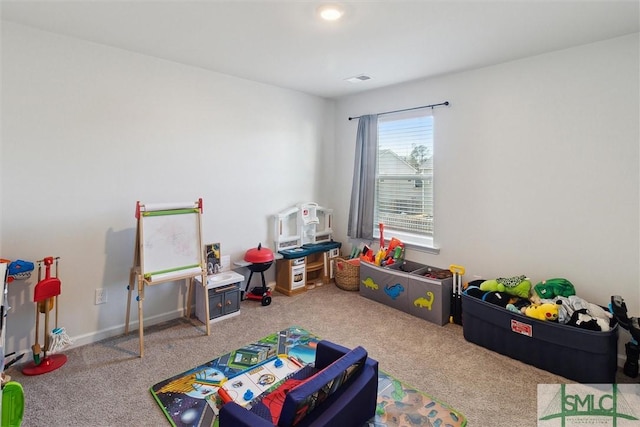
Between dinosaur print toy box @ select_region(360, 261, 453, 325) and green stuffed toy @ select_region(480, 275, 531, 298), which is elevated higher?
green stuffed toy @ select_region(480, 275, 531, 298)

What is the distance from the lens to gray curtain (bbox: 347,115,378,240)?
4.07 meters

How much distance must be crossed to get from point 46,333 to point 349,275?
2874 mm

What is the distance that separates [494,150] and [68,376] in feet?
12.8

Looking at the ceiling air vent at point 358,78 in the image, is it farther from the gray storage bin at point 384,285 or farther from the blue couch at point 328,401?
the blue couch at point 328,401

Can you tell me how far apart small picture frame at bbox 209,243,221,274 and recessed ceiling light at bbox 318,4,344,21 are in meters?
2.35

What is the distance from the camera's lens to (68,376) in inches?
90.4

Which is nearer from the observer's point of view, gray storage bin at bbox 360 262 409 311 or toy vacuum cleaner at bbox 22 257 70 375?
toy vacuum cleaner at bbox 22 257 70 375

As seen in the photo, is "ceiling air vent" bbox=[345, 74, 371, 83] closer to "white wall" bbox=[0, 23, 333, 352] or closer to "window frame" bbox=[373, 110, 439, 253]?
"window frame" bbox=[373, 110, 439, 253]

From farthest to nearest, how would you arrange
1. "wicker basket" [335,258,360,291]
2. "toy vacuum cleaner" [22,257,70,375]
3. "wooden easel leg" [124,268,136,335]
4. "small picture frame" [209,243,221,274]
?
"wicker basket" [335,258,360,291] < "small picture frame" [209,243,221,274] < "wooden easel leg" [124,268,136,335] < "toy vacuum cleaner" [22,257,70,375]

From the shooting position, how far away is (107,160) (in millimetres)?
2756

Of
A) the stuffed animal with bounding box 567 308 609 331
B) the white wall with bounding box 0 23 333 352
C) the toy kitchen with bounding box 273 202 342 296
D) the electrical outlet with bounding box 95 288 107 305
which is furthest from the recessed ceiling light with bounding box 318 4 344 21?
the electrical outlet with bounding box 95 288 107 305

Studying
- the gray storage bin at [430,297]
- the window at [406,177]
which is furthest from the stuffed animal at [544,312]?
the window at [406,177]

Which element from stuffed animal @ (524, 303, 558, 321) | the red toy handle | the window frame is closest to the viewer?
the red toy handle

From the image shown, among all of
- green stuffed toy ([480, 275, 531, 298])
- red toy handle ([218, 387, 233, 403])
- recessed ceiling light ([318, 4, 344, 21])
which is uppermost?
recessed ceiling light ([318, 4, 344, 21])
